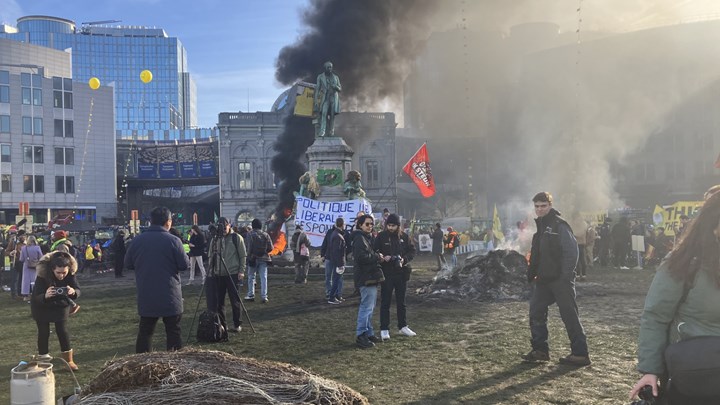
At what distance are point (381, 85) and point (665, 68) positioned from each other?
30.8 metres

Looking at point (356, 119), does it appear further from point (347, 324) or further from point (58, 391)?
point (58, 391)

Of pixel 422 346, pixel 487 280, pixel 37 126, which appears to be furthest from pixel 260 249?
pixel 37 126

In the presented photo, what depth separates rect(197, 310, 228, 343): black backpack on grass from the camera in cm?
791

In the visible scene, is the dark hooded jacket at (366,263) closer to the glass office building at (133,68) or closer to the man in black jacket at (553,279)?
the man in black jacket at (553,279)

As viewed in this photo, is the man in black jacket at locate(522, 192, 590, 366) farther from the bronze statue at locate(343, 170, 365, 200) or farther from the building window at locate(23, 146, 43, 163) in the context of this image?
the building window at locate(23, 146, 43, 163)

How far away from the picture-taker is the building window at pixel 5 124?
50.6 metres

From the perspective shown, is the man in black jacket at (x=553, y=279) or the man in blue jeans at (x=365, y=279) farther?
the man in blue jeans at (x=365, y=279)

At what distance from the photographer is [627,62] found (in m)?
54.8

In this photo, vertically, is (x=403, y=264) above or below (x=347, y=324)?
above

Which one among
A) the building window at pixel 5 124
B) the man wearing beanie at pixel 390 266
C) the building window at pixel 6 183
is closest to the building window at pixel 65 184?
the building window at pixel 6 183

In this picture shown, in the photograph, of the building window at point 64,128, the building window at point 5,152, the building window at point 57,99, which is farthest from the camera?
the building window at point 64,128

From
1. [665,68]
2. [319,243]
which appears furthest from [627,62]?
[319,243]

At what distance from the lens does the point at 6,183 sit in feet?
168

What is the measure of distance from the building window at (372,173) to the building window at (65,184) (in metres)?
29.7
